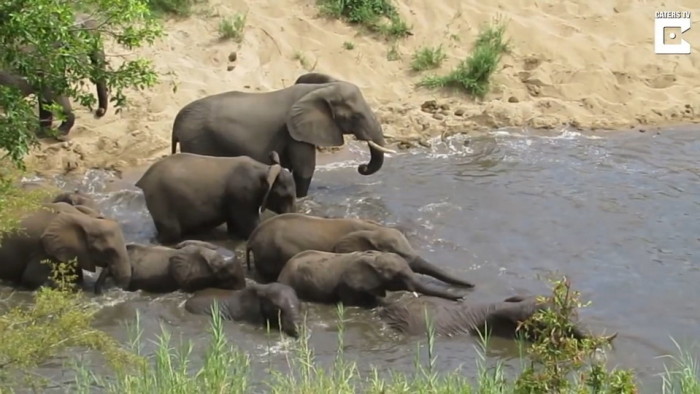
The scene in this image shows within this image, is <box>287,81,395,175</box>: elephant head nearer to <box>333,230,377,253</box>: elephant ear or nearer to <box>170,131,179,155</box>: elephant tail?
<box>170,131,179,155</box>: elephant tail

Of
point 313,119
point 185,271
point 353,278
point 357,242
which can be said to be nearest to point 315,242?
point 357,242

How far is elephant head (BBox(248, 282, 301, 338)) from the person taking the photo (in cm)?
877

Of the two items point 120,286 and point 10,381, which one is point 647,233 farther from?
point 10,381

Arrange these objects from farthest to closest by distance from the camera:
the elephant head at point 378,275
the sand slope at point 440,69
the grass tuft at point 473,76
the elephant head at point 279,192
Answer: the grass tuft at point 473,76 → the sand slope at point 440,69 → the elephant head at point 279,192 → the elephant head at point 378,275

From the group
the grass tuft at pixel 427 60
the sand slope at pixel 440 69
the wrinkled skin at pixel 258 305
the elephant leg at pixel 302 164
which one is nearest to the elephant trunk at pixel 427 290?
the wrinkled skin at pixel 258 305

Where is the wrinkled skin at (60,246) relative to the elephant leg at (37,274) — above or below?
above

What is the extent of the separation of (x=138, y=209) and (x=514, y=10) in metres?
7.07

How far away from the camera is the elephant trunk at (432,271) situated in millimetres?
9734

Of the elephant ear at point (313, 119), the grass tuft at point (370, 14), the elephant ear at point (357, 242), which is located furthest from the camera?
the grass tuft at point (370, 14)

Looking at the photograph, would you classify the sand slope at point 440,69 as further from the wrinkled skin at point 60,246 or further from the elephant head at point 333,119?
the wrinkled skin at point 60,246

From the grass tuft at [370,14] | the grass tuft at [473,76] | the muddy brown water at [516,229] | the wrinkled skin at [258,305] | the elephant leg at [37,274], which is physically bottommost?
the muddy brown water at [516,229]

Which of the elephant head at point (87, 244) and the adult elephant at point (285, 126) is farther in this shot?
the adult elephant at point (285, 126)

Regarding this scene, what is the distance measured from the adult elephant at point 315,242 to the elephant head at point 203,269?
424mm

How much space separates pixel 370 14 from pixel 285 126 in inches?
167
